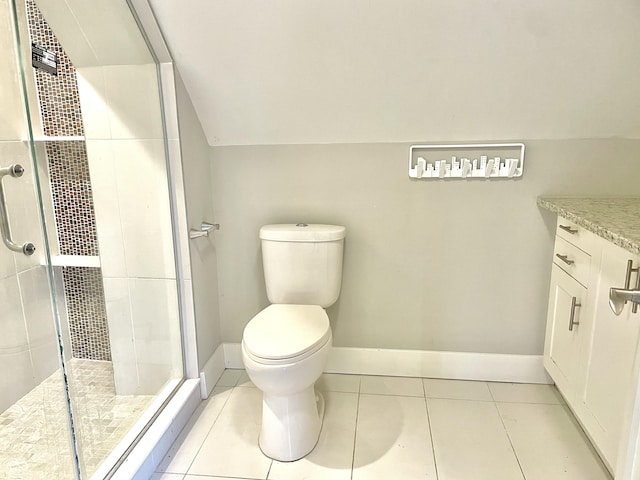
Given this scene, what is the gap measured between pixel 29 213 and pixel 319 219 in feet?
4.06

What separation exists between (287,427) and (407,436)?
0.50 metres

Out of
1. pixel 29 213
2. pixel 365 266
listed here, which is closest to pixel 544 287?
pixel 365 266

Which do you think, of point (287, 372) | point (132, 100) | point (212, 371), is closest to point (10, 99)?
point (132, 100)

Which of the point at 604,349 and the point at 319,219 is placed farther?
the point at 319,219

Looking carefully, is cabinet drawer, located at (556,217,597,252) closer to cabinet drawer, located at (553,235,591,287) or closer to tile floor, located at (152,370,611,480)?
cabinet drawer, located at (553,235,591,287)

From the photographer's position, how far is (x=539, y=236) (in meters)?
2.08

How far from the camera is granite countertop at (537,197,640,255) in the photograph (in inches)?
50.6

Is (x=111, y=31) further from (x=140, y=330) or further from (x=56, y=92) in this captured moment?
(x=140, y=330)

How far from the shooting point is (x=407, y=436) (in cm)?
184

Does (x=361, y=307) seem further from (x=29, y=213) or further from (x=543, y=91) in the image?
(x=29, y=213)

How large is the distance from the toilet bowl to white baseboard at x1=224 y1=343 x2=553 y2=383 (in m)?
0.48

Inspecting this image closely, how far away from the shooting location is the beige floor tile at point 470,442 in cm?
164

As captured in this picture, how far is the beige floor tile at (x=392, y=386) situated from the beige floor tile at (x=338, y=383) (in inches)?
1.3

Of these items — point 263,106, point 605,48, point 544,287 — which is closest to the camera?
point 605,48
